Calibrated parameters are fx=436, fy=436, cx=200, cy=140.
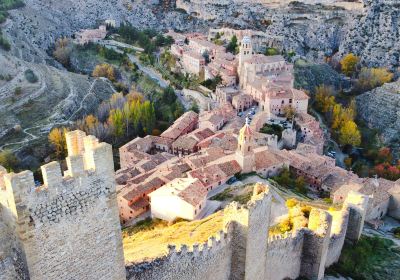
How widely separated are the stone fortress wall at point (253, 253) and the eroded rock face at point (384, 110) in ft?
131

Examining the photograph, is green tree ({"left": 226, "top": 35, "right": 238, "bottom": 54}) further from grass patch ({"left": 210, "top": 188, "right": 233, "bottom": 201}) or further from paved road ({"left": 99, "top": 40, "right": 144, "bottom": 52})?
grass patch ({"left": 210, "top": 188, "right": 233, "bottom": 201})

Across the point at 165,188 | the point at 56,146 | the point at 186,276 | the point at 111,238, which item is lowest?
the point at 56,146

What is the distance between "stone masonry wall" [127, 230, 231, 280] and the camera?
38.6ft

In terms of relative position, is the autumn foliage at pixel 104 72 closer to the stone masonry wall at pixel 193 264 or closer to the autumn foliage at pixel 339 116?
the autumn foliage at pixel 339 116

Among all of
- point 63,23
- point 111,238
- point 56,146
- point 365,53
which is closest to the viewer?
point 111,238

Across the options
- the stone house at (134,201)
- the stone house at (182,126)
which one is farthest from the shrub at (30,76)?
the stone house at (134,201)

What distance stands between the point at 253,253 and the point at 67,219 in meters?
7.86

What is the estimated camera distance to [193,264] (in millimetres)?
13266

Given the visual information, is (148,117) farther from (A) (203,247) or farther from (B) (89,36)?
(A) (203,247)


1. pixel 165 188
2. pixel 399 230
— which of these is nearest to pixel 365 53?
pixel 399 230

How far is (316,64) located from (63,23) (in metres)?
44.6

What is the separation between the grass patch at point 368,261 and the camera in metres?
20.8

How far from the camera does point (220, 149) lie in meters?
36.3

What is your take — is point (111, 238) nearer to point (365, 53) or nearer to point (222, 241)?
point (222, 241)
